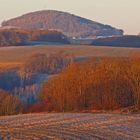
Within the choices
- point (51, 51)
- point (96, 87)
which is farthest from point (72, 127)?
point (51, 51)

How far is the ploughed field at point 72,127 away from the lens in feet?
86.9

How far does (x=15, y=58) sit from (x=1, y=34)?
2749 inches

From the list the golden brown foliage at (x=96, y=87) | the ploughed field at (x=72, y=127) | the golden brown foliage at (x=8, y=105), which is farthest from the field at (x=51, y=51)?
the ploughed field at (x=72, y=127)

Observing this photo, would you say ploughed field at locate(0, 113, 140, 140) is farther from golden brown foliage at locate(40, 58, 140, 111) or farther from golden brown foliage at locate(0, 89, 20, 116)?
golden brown foliage at locate(0, 89, 20, 116)

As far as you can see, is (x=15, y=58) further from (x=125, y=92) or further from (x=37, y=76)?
(x=125, y=92)

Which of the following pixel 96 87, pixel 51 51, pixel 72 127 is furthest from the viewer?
pixel 51 51

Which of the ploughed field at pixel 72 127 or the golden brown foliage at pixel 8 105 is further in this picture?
the golden brown foliage at pixel 8 105

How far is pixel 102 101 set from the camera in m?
52.5

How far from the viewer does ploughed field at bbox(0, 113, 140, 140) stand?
2648cm

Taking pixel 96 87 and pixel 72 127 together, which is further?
pixel 96 87

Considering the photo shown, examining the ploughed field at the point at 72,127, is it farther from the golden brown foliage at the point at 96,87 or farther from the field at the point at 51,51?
the field at the point at 51,51

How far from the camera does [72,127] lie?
3031cm

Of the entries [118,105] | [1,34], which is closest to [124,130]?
[118,105]

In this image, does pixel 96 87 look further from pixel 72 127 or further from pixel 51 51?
pixel 51 51
